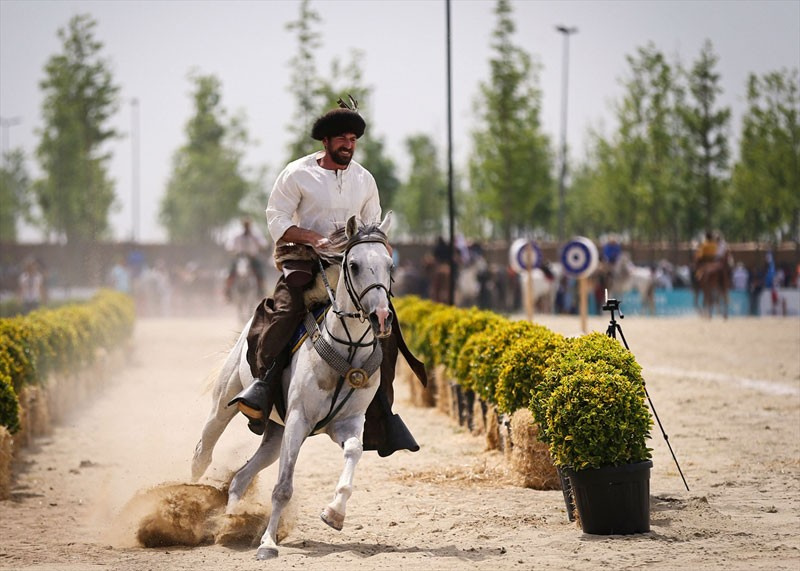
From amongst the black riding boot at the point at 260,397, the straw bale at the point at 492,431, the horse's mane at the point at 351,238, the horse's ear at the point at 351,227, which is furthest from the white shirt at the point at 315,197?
the straw bale at the point at 492,431

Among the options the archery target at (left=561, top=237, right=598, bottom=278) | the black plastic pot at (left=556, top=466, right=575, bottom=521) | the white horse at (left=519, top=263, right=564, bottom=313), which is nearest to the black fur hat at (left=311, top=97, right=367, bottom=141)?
the black plastic pot at (left=556, top=466, right=575, bottom=521)

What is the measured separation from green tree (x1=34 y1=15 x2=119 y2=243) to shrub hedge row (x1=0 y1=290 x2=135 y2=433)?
4000 cm

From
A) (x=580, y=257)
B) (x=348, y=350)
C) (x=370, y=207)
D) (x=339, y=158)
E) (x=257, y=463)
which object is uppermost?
(x=339, y=158)

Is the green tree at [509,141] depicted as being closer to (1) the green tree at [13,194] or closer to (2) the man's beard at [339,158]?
(1) the green tree at [13,194]

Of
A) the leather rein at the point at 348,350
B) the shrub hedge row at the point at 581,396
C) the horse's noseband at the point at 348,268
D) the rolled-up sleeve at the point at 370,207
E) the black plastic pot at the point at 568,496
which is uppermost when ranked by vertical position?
the rolled-up sleeve at the point at 370,207

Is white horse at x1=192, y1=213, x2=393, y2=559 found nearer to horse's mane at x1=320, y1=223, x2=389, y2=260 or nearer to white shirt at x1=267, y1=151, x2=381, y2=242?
horse's mane at x1=320, y1=223, x2=389, y2=260

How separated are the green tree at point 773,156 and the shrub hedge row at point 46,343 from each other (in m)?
28.9

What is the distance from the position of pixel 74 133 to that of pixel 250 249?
124ft

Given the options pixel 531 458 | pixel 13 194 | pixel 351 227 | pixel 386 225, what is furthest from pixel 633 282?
pixel 13 194

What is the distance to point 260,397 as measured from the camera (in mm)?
8711

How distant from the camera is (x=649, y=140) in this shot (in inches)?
2323

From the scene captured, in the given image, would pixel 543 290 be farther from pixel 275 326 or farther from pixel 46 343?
pixel 275 326

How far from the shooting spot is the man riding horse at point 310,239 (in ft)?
28.9

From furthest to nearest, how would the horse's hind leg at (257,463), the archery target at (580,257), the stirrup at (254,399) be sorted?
the archery target at (580,257)
the horse's hind leg at (257,463)
the stirrup at (254,399)
